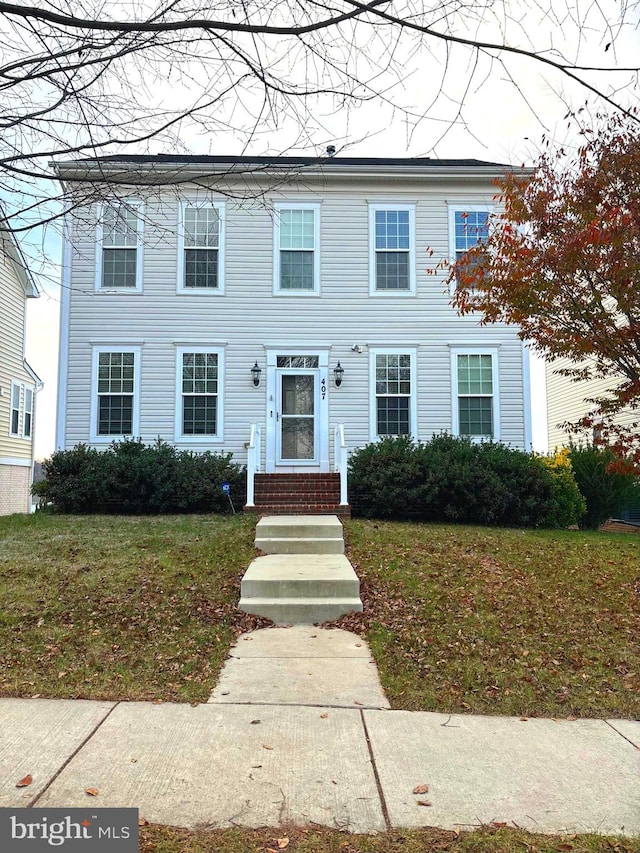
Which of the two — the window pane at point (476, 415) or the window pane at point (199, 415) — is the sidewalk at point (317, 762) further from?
the window pane at point (476, 415)

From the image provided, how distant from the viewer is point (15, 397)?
2061cm

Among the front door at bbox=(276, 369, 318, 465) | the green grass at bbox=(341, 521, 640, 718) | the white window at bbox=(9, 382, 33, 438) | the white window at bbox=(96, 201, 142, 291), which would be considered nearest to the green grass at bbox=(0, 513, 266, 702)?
the green grass at bbox=(341, 521, 640, 718)

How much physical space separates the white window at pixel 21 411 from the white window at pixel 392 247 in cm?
1258

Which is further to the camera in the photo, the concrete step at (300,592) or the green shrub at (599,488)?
the green shrub at (599,488)

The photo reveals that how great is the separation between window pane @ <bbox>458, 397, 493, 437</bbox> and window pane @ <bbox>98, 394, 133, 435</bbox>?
6816mm

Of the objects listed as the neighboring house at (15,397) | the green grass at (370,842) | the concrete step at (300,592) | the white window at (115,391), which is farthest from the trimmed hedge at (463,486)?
the neighboring house at (15,397)

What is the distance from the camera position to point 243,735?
12.6 ft

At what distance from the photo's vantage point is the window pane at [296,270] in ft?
45.3

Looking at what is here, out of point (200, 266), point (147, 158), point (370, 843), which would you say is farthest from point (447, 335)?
point (370, 843)

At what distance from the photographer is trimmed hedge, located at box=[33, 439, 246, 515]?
11.7 metres

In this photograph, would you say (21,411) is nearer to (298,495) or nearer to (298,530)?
(298,495)

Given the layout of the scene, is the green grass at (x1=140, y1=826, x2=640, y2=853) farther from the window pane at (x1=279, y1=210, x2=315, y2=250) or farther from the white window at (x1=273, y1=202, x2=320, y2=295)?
the window pane at (x1=279, y1=210, x2=315, y2=250)

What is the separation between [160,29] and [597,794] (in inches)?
170

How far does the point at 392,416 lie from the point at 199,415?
396cm
